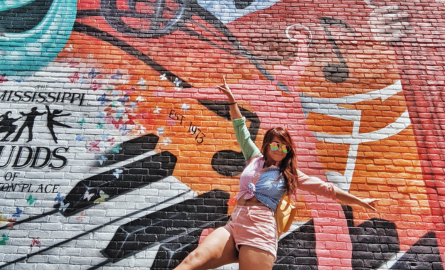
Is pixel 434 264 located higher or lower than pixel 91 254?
lower

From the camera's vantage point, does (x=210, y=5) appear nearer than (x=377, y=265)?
No

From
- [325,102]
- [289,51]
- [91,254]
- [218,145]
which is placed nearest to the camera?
[91,254]

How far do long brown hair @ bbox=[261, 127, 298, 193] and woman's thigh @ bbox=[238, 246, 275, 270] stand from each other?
443 millimetres

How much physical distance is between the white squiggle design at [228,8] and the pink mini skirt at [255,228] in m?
2.86

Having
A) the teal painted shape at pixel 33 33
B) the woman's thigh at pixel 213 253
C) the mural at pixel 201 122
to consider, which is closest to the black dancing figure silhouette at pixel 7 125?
the mural at pixel 201 122

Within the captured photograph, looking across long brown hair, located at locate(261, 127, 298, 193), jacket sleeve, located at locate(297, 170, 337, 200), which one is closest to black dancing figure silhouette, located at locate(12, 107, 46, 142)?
long brown hair, located at locate(261, 127, 298, 193)

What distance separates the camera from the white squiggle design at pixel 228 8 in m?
3.96

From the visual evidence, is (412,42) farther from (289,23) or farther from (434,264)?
(434,264)

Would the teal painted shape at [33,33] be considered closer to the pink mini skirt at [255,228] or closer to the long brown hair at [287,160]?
the long brown hair at [287,160]

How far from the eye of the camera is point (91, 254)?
9.50 feet

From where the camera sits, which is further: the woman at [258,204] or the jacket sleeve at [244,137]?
the jacket sleeve at [244,137]

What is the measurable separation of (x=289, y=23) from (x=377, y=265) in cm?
305

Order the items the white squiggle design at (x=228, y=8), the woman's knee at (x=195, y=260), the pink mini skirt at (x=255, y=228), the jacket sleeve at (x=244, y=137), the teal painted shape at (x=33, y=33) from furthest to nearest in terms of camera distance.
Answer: the white squiggle design at (x=228, y=8)
the teal painted shape at (x=33, y=33)
the jacket sleeve at (x=244, y=137)
the pink mini skirt at (x=255, y=228)
the woman's knee at (x=195, y=260)

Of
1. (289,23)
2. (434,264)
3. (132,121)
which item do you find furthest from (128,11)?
(434,264)
